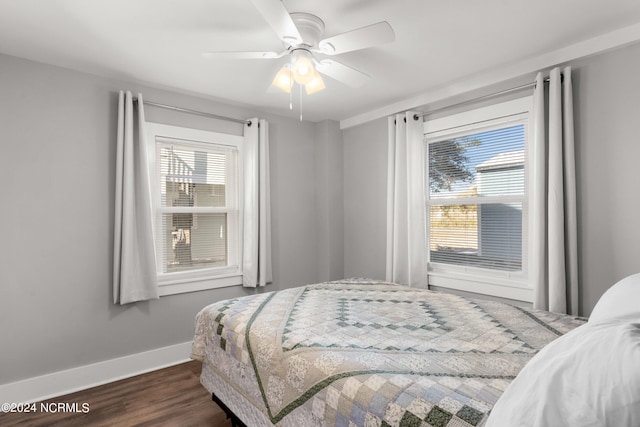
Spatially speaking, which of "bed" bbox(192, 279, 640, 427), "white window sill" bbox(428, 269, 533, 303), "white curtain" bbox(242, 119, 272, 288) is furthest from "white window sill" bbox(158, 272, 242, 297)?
"white window sill" bbox(428, 269, 533, 303)

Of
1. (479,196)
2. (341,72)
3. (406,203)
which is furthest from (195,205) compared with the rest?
(479,196)

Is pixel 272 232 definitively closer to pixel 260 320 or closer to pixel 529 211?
pixel 260 320

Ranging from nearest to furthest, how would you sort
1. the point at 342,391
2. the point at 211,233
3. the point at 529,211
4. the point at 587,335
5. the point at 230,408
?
the point at 587,335 → the point at 342,391 → the point at 230,408 → the point at 529,211 → the point at 211,233

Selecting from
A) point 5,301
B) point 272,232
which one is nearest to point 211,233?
point 272,232

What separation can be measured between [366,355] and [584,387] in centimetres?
91

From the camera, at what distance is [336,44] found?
196 centimetres

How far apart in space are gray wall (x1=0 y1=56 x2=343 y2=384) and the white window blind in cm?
249

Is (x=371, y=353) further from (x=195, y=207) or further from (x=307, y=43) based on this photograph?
(x=195, y=207)

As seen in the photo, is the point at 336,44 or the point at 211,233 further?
the point at 211,233

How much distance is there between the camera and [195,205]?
11.4 ft

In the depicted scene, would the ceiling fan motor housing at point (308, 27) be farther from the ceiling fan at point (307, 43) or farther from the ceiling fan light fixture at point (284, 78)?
the ceiling fan light fixture at point (284, 78)

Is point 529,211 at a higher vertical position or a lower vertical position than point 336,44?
lower

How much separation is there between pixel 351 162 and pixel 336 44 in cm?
225

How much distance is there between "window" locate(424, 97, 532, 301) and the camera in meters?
2.85
